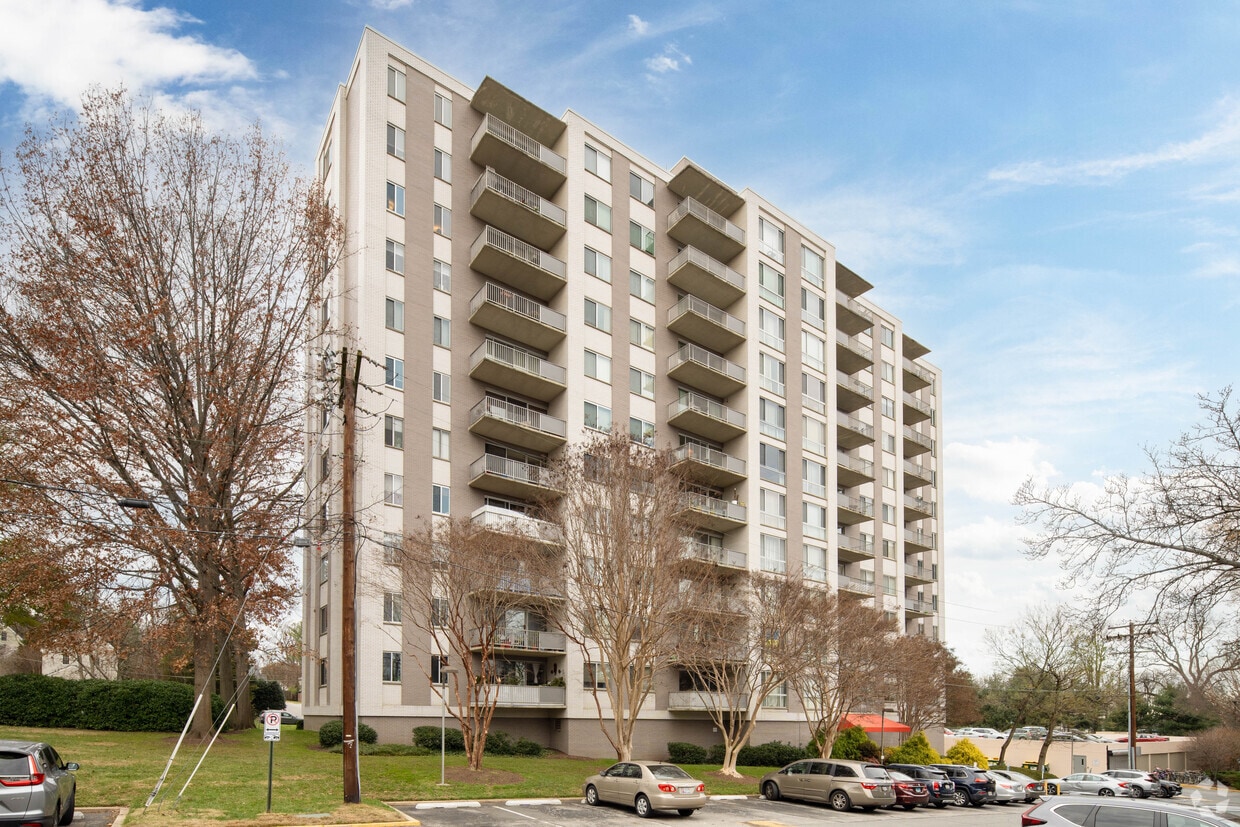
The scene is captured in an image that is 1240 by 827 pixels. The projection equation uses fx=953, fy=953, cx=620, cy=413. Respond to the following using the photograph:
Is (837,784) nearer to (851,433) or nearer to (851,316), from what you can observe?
(851,433)

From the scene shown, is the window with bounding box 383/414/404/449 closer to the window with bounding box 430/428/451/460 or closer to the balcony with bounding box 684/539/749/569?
the window with bounding box 430/428/451/460

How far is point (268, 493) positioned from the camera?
116 feet

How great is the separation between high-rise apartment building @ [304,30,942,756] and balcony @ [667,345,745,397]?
158 mm

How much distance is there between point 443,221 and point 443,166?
2.78 meters

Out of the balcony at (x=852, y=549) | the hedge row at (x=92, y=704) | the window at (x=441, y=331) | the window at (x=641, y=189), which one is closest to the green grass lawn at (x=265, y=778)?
the hedge row at (x=92, y=704)

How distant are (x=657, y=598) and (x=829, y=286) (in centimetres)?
3651

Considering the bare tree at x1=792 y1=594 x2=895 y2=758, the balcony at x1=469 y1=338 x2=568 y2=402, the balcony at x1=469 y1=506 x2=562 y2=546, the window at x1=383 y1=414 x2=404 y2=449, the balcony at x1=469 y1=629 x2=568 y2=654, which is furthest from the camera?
the balcony at x1=469 y1=338 x2=568 y2=402

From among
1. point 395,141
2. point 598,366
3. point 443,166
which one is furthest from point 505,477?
point 395,141

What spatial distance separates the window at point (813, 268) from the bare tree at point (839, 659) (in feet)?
81.8

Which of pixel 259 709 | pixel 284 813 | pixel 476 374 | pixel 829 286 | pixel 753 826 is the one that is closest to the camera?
pixel 284 813

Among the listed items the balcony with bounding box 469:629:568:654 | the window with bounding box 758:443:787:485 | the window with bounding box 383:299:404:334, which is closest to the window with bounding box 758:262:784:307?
the window with bounding box 758:443:787:485

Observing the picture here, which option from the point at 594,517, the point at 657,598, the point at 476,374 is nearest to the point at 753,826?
the point at 657,598

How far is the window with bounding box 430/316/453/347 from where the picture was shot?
143 ft

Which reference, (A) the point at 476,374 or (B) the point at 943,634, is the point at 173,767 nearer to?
(A) the point at 476,374
